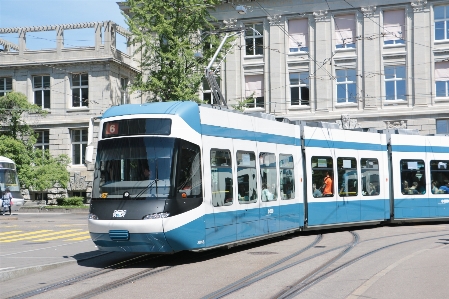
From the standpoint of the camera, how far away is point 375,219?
22406 millimetres

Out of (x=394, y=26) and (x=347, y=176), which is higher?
(x=394, y=26)

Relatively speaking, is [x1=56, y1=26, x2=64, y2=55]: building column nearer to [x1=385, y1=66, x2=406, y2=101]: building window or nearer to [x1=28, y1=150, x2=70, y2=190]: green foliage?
[x1=28, y1=150, x2=70, y2=190]: green foliage

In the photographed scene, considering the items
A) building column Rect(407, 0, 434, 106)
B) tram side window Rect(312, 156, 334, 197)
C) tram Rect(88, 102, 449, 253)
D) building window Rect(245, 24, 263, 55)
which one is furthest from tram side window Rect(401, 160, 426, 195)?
building window Rect(245, 24, 263, 55)

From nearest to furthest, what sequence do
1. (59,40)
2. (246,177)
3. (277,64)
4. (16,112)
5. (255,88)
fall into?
(246,177), (277,64), (255,88), (16,112), (59,40)

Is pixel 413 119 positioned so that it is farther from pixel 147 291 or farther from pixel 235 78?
pixel 147 291

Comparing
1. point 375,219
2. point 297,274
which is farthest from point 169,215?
point 375,219

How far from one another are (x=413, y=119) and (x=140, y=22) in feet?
55.1

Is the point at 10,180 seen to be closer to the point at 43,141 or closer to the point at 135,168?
the point at 43,141

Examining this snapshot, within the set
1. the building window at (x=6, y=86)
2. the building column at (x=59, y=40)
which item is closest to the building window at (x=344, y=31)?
the building column at (x=59, y=40)

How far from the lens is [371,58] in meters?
43.3

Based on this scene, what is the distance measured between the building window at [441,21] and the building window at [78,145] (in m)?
23.1

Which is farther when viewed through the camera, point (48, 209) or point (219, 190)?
point (48, 209)

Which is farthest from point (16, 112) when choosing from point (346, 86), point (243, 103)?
point (346, 86)

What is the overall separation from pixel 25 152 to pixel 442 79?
2600 cm
